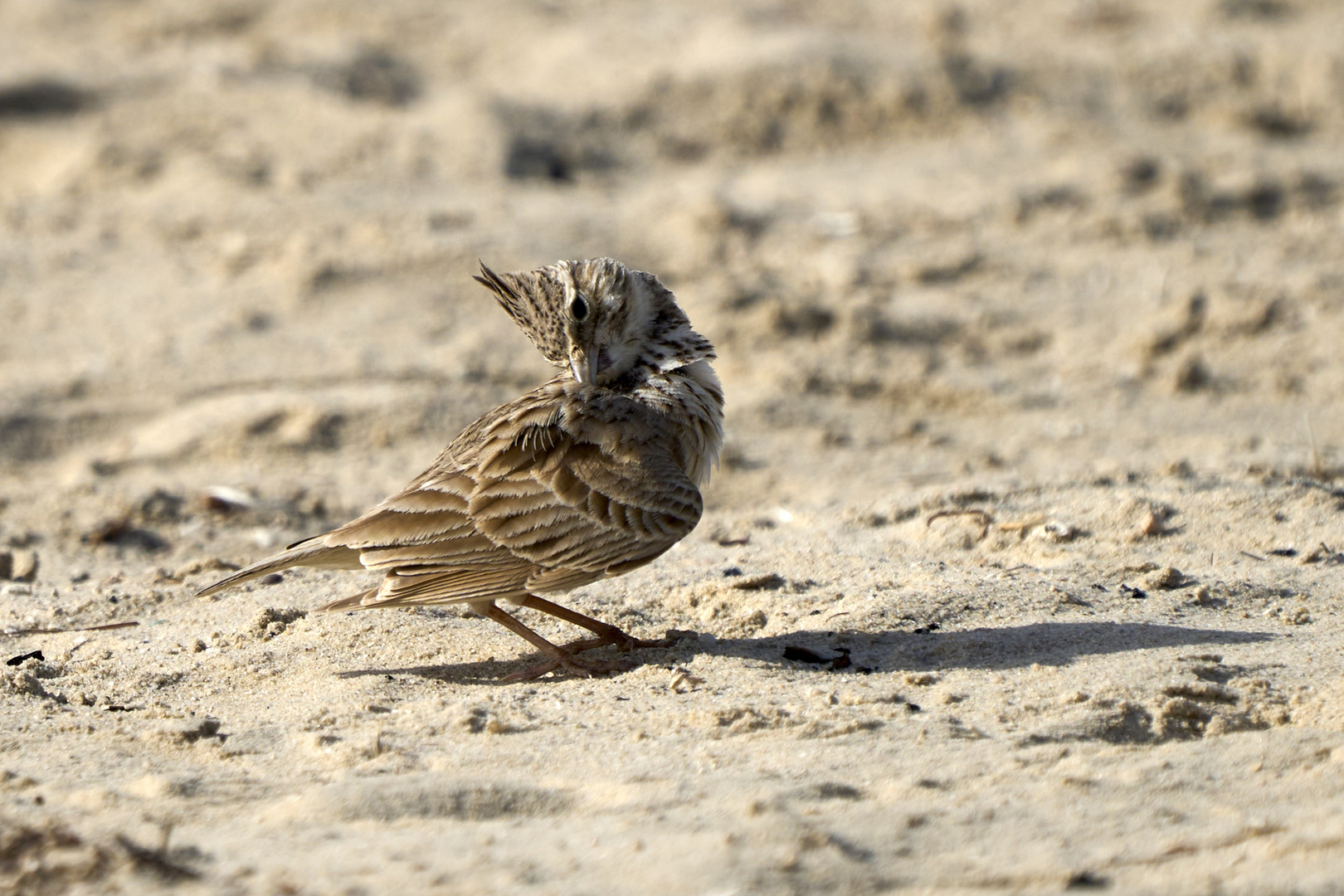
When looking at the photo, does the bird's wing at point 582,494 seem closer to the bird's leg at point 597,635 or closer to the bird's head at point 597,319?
the bird's leg at point 597,635

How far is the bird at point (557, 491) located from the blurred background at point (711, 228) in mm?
1145

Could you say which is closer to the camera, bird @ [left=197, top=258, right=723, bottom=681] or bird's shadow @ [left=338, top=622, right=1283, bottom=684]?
bird's shadow @ [left=338, top=622, right=1283, bottom=684]

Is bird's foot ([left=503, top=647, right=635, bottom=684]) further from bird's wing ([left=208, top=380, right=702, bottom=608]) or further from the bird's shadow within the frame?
bird's wing ([left=208, top=380, right=702, bottom=608])

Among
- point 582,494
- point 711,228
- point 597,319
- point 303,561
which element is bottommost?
point 303,561

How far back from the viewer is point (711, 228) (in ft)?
26.5

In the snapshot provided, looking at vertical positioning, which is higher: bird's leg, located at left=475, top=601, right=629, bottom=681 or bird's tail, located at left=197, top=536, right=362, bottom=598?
bird's tail, located at left=197, top=536, right=362, bottom=598

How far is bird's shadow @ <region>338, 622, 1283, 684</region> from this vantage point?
154 inches

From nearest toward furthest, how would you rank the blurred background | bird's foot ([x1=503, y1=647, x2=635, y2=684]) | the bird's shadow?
1. the bird's shadow
2. bird's foot ([x1=503, y1=647, x2=635, y2=684])
3. the blurred background

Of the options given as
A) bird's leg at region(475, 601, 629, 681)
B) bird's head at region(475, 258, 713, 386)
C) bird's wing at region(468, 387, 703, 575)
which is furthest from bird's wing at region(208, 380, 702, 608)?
bird's head at region(475, 258, 713, 386)

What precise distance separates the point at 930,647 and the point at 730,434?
2.69 m

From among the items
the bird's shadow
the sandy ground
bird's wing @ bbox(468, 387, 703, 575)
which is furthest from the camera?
bird's wing @ bbox(468, 387, 703, 575)

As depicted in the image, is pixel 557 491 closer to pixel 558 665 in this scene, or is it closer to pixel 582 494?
pixel 582 494

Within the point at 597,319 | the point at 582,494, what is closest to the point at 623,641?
the point at 582,494

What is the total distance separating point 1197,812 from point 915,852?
0.58m
